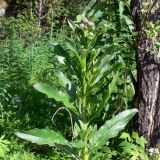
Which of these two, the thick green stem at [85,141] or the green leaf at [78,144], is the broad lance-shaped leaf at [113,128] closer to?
the thick green stem at [85,141]

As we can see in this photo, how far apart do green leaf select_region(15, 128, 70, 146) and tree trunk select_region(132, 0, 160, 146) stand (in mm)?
853

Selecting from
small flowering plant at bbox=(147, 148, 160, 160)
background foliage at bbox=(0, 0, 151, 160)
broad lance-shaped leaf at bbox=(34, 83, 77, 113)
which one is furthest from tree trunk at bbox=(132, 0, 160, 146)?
broad lance-shaped leaf at bbox=(34, 83, 77, 113)

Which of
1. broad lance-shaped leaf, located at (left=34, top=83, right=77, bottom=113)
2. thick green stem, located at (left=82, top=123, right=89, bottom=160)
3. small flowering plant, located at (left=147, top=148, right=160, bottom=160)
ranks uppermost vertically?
broad lance-shaped leaf, located at (left=34, top=83, right=77, bottom=113)

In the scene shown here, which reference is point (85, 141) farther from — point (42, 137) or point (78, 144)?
point (42, 137)

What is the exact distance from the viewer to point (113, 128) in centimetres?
382

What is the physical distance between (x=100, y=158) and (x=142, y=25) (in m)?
1.19

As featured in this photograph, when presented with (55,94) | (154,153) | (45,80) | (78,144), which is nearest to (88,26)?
(55,94)

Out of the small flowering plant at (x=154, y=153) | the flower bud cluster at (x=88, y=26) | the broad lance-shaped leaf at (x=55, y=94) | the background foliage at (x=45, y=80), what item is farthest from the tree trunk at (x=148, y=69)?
the broad lance-shaped leaf at (x=55, y=94)

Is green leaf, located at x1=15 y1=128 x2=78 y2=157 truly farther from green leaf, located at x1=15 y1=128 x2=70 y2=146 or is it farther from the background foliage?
the background foliage

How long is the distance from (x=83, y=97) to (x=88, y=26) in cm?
63

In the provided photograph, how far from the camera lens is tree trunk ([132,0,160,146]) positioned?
388 centimetres

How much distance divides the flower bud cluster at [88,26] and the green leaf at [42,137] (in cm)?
82

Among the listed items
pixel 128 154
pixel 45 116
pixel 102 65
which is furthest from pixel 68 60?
pixel 45 116

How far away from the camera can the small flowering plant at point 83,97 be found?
3537 millimetres
